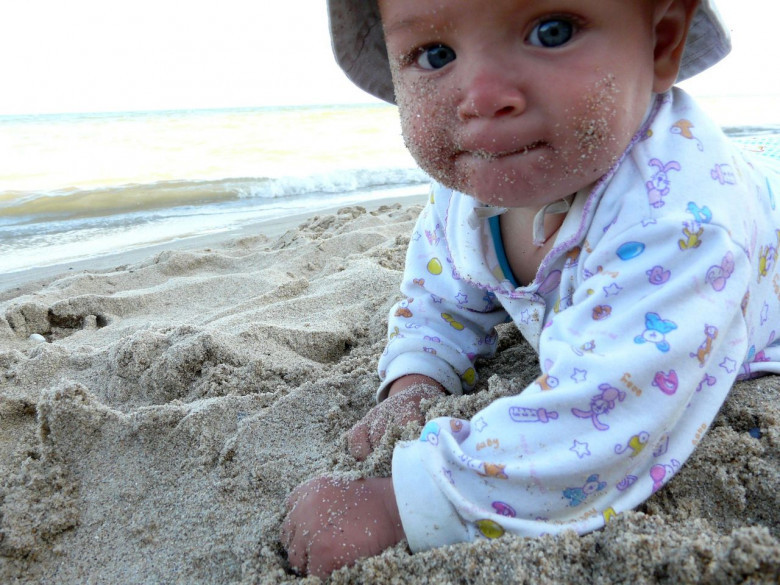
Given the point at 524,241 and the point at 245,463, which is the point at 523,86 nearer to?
the point at 524,241

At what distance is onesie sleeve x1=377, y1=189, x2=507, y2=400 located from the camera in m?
1.46

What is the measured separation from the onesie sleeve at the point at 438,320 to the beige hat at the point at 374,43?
32 centimetres

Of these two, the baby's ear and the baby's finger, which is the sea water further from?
the baby's ear

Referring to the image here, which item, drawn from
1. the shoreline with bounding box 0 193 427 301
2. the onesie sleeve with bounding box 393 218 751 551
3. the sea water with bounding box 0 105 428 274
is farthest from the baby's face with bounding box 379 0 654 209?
the sea water with bounding box 0 105 428 274

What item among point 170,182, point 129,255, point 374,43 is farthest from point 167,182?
point 374,43

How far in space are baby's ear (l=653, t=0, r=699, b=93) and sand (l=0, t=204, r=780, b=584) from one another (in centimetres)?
60

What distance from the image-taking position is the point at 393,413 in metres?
1.30

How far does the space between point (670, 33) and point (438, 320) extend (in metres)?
0.78

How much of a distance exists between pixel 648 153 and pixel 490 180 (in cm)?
27

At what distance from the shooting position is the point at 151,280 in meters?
2.93

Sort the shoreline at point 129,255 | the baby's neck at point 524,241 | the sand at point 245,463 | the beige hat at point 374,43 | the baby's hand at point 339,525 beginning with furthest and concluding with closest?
the shoreline at point 129,255 → the baby's neck at point 524,241 → the beige hat at point 374,43 → the baby's hand at point 339,525 → the sand at point 245,463

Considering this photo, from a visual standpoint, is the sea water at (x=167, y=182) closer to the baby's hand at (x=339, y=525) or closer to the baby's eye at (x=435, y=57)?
the baby's hand at (x=339, y=525)

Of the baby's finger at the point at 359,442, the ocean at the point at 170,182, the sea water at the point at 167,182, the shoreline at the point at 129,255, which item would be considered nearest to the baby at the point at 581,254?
the baby's finger at the point at 359,442

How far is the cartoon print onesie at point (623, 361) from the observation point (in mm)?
913
